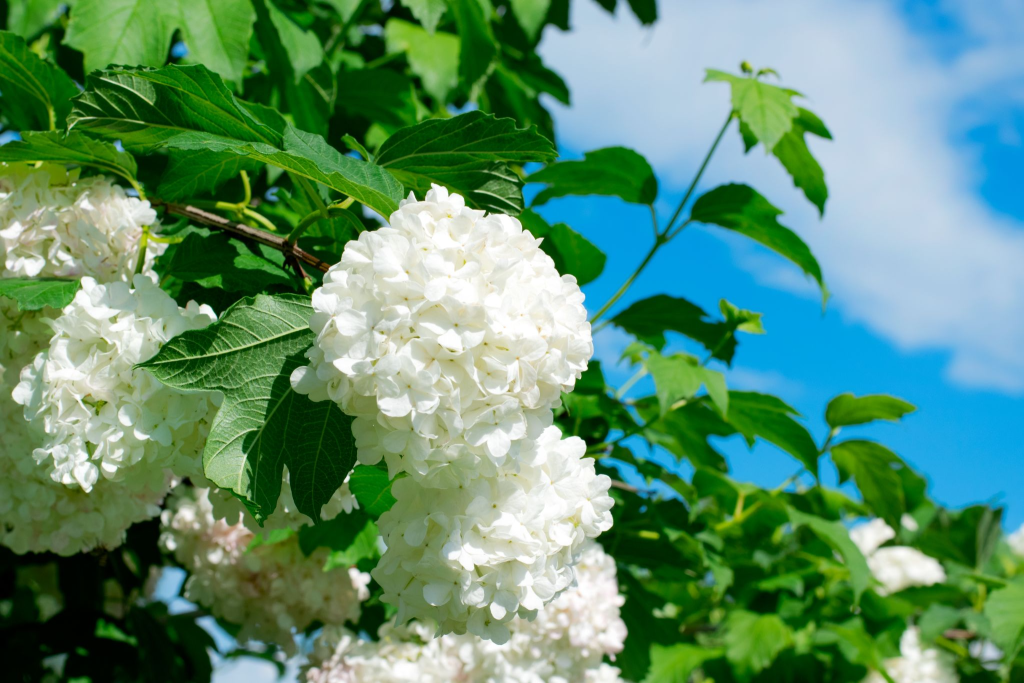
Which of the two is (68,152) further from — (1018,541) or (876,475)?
(1018,541)

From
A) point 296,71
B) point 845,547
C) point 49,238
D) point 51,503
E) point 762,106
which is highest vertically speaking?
point 762,106

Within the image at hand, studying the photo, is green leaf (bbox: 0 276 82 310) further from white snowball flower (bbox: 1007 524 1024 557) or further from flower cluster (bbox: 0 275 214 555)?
white snowball flower (bbox: 1007 524 1024 557)

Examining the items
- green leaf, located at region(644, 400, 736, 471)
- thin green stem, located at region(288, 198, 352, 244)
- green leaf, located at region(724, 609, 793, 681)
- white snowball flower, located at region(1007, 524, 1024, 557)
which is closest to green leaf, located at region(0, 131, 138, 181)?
thin green stem, located at region(288, 198, 352, 244)

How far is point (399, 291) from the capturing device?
1016 mm

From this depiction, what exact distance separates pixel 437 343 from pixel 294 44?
1341 mm

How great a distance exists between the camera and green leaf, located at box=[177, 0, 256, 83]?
1830 mm

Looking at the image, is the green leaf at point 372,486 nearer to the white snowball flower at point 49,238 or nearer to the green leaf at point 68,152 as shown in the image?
the white snowball flower at point 49,238

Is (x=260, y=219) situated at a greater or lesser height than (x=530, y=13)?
lesser

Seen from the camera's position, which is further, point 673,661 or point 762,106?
point 673,661

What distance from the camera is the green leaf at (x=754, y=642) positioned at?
265 centimetres

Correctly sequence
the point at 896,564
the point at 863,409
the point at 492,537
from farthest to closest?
the point at 896,564, the point at 863,409, the point at 492,537

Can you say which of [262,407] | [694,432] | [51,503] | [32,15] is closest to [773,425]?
[694,432]

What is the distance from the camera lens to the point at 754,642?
2.69 meters

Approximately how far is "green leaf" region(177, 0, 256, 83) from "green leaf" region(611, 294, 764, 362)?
1.10 meters
